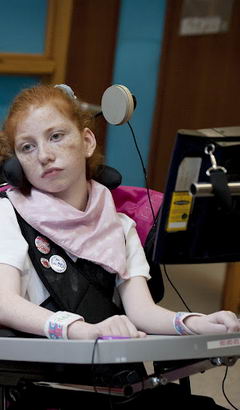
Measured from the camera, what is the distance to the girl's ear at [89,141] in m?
1.74

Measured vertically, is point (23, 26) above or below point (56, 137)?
above

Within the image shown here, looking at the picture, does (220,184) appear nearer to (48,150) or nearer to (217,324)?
(217,324)

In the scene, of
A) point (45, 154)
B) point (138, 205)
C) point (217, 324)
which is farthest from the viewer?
point (138, 205)

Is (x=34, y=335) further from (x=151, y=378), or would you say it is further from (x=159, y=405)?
(x=159, y=405)

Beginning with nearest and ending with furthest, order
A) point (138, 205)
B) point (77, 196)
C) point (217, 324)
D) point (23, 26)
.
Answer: point (217, 324) → point (77, 196) → point (138, 205) → point (23, 26)

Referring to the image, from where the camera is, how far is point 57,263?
1612 mm

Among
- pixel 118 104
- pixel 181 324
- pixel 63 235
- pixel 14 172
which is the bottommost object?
pixel 181 324

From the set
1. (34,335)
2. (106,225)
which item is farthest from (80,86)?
(34,335)

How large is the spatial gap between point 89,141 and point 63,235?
0.25 metres

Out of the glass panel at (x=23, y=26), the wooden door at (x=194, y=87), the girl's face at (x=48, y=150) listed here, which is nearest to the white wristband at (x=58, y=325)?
the girl's face at (x=48, y=150)

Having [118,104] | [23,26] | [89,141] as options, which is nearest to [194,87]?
[23,26]

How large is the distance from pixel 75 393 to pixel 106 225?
0.38 m

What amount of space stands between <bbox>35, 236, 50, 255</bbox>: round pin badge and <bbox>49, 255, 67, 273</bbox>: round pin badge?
2 centimetres

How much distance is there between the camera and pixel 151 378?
55.7 inches
